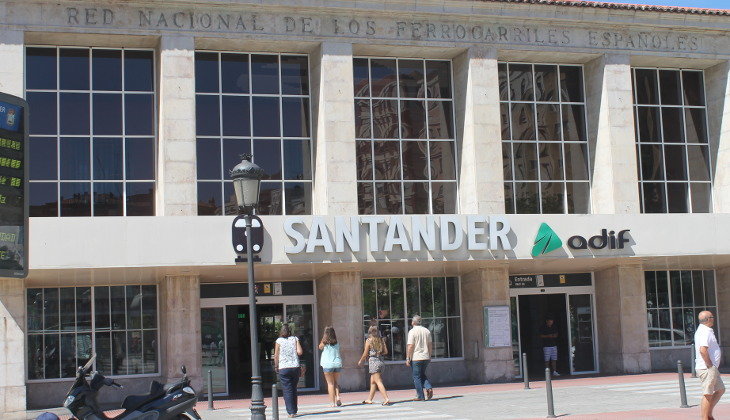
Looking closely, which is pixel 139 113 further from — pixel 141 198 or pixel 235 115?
pixel 235 115

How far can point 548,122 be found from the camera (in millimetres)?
25406

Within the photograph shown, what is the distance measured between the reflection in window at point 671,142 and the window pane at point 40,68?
15.8 meters

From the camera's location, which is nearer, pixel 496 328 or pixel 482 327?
pixel 496 328

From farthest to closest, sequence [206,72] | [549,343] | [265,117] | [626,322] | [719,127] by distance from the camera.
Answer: [719,127] < [549,343] < [626,322] < [265,117] < [206,72]

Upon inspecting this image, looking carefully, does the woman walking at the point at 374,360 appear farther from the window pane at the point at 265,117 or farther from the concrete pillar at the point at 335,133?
the window pane at the point at 265,117

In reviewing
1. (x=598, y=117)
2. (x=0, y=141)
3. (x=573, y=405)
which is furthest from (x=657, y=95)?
(x=0, y=141)

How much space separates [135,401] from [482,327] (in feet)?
40.2

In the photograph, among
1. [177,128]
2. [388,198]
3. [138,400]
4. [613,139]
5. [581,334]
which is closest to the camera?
[138,400]

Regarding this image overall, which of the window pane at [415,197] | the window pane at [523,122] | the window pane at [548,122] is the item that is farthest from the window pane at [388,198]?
the window pane at [548,122]

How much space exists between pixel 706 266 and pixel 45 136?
18.6 m

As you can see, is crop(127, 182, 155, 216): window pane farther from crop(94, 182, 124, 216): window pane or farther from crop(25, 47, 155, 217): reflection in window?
crop(94, 182, 124, 216): window pane

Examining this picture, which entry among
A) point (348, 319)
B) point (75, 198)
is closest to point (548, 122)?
point (348, 319)

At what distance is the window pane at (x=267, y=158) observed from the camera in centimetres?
2320

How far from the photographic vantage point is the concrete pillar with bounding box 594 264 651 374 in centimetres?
2445
